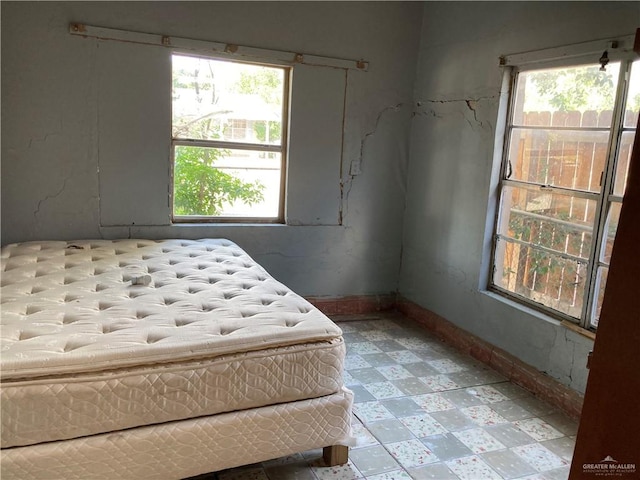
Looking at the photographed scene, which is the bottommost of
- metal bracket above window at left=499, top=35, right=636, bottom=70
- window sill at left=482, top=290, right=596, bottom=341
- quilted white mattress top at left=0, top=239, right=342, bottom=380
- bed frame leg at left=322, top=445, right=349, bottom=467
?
bed frame leg at left=322, top=445, right=349, bottom=467

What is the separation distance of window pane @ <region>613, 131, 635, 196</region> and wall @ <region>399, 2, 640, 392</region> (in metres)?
0.53

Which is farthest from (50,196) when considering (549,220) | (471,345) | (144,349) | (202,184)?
(549,220)

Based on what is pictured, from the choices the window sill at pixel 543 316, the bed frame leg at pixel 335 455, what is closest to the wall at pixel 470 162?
the window sill at pixel 543 316

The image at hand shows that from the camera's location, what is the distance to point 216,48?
11.1ft

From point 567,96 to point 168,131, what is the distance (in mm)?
2552

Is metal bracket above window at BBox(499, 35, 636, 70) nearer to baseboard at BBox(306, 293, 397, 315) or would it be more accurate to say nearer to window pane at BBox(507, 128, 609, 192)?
window pane at BBox(507, 128, 609, 192)

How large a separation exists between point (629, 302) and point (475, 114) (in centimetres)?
262

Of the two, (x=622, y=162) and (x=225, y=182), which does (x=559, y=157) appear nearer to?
(x=622, y=162)

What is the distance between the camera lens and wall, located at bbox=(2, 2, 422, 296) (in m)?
3.06

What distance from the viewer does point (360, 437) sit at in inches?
93.4

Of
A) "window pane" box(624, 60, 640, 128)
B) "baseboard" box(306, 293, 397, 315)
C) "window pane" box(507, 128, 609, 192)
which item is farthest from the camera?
"baseboard" box(306, 293, 397, 315)

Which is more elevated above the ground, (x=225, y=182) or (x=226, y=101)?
(x=226, y=101)

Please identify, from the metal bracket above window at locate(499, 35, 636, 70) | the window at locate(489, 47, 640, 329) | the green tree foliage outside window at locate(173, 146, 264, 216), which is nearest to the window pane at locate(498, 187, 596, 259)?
the window at locate(489, 47, 640, 329)

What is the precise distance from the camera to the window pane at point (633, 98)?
2.40 metres
